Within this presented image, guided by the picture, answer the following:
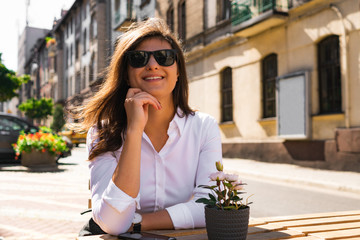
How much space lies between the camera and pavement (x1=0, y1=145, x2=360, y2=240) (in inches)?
184

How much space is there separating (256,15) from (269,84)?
2490 millimetres

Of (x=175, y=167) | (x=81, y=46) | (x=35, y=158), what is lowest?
(x=35, y=158)

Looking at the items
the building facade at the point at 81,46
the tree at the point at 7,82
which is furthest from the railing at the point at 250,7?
the tree at the point at 7,82

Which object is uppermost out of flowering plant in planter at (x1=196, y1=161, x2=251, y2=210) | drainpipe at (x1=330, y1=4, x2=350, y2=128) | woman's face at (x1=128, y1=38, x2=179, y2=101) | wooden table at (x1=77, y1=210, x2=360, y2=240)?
drainpipe at (x1=330, y1=4, x2=350, y2=128)

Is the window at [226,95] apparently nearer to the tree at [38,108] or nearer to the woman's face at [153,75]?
the woman's face at [153,75]

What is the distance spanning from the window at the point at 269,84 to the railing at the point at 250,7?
1645mm

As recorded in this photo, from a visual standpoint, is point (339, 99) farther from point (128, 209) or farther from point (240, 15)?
point (128, 209)

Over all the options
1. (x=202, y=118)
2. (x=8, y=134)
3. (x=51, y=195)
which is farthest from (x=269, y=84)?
(x=202, y=118)

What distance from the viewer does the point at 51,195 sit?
7.16 m

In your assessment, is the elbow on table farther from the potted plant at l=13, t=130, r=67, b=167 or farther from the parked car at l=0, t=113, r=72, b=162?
the parked car at l=0, t=113, r=72, b=162

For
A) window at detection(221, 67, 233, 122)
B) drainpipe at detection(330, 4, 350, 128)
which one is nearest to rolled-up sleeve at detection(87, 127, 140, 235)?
drainpipe at detection(330, 4, 350, 128)

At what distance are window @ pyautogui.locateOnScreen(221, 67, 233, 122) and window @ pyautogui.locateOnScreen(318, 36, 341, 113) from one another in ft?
16.6

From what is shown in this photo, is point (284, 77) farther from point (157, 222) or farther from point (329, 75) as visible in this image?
point (157, 222)

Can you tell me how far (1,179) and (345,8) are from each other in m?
10.1
